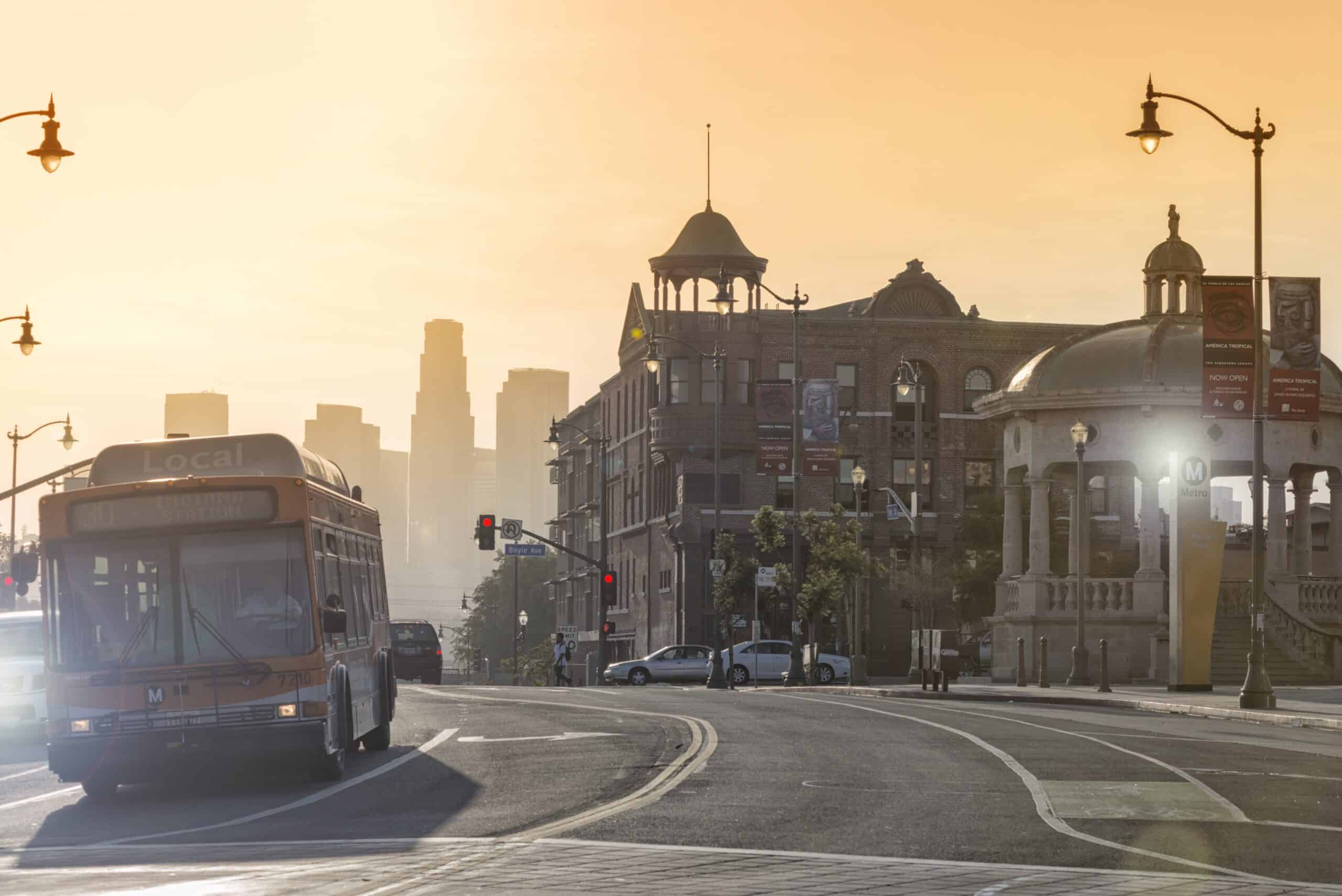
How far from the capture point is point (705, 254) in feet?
284

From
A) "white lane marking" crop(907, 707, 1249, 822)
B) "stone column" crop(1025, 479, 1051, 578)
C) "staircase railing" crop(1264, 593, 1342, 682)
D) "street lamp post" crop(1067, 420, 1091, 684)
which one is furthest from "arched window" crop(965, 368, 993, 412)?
"white lane marking" crop(907, 707, 1249, 822)

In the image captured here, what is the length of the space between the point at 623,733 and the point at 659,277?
6416 centimetres

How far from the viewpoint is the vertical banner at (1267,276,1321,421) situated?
33.9m

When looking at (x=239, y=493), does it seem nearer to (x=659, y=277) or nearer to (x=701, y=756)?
(x=701, y=756)

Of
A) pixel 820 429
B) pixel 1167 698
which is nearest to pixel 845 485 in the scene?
pixel 820 429

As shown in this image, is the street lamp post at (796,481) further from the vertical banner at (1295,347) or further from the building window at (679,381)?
the building window at (679,381)

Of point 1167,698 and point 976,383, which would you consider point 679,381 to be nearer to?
point 976,383

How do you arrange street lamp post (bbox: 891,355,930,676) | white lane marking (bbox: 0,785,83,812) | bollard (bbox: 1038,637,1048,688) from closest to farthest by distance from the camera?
white lane marking (bbox: 0,785,83,812) → bollard (bbox: 1038,637,1048,688) → street lamp post (bbox: 891,355,930,676)

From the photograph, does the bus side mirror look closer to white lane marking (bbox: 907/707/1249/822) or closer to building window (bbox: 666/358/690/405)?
white lane marking (bbox: 907/707/1249/822)

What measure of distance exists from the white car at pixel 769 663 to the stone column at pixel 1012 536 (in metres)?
11.1

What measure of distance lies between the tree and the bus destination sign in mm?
123522

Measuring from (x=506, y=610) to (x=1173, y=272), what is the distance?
10147cm

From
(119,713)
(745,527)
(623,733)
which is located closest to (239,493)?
(119,713)

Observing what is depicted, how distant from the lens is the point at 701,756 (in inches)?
836
